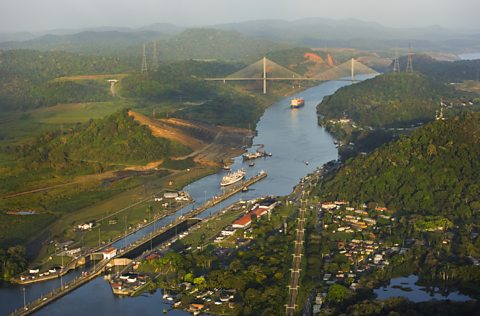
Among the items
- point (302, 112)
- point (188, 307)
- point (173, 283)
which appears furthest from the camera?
point (302, 112)

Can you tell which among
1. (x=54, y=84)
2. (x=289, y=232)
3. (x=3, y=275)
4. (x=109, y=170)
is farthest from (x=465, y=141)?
(x=54, y=84)

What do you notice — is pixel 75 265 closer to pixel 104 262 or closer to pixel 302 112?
pixel 104 262

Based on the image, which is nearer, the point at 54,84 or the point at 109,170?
the point at 109,170

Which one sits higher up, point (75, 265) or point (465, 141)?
point (465, 141)

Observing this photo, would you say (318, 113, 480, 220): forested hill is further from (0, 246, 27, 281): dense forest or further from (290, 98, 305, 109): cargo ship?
(290, 98, 305, 109): cargo ship

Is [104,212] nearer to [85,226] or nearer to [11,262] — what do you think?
[85,226]

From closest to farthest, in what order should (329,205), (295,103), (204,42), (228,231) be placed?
(228,231) → (329,205) → (295,103) → (204,42)

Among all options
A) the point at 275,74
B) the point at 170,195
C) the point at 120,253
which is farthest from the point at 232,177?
the point at 275,74

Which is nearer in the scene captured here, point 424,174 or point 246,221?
point 246,221
